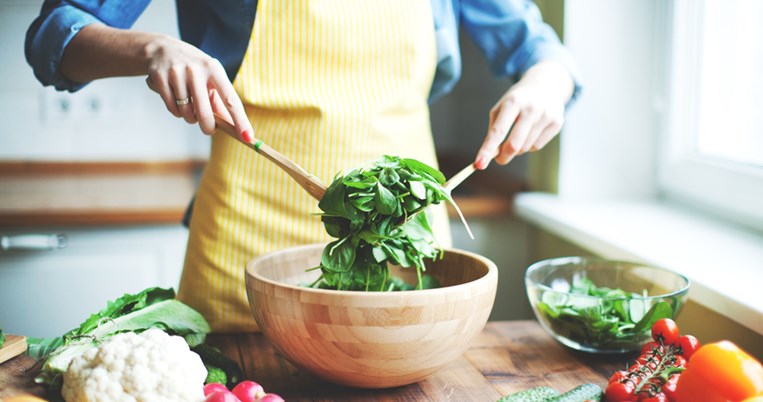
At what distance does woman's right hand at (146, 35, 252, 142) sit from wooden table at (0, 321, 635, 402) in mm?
302

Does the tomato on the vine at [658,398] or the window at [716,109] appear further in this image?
the window at [716,109]

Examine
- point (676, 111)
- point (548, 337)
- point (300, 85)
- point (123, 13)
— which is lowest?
point (548, 337)

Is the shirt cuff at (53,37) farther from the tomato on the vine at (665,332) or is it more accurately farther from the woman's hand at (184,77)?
the tomato on the vine at (665,332)

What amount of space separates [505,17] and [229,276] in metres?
0.67

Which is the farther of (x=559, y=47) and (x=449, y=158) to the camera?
(x=449, y=158)

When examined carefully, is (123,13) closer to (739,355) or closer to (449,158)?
(739,355)

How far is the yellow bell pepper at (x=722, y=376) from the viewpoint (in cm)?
71

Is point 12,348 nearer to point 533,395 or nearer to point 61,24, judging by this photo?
point 61,24

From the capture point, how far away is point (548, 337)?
44.1 inches

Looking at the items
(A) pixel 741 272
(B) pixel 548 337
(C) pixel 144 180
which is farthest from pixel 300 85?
(C) pixel 144 180

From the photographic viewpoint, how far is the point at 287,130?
119cm

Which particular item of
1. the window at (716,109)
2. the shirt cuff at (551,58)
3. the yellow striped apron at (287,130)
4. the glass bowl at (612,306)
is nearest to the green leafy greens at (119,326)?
the yellow striped apron at (287,130)

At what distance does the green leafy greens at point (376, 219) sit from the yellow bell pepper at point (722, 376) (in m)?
0.33

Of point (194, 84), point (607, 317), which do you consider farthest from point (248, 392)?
point (607, 317)
